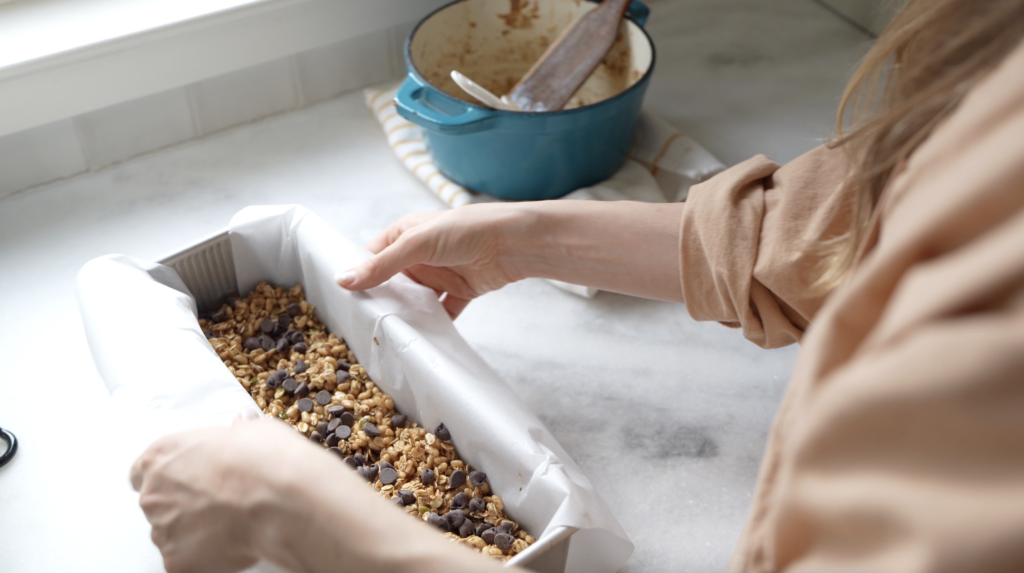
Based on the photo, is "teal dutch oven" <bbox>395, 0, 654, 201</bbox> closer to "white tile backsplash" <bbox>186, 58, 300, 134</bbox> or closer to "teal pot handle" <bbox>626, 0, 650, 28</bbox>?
"teal pot handle" <bbox>626, 0, 650, 28</bbox>

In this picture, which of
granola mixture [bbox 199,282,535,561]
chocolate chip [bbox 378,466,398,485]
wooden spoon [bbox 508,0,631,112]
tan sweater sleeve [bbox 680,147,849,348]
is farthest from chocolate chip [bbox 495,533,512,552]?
wooden spoon [bbox 508,0,631,112]

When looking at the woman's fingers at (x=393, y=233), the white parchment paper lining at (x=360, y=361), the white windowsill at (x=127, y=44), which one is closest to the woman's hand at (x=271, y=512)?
the white parchment paper lining at (x=360, y=361)

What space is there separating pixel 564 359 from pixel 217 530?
0.43 meters

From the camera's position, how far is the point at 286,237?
2.55 ft

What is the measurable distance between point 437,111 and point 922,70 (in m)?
0.60

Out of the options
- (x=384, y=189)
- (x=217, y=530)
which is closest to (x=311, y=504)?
(x=217, y=530)

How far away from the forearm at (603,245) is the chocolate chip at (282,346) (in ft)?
0.80

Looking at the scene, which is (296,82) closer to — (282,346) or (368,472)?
(282,346)

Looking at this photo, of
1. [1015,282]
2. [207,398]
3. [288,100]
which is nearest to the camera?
[1015,282]

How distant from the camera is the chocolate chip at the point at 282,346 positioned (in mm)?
763

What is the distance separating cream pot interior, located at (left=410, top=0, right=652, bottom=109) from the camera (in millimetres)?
1002

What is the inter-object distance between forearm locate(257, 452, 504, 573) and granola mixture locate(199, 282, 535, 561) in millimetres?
203

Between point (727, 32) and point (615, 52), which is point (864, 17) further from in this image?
point (615, 52)

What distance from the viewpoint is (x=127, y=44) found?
0.90 meters
